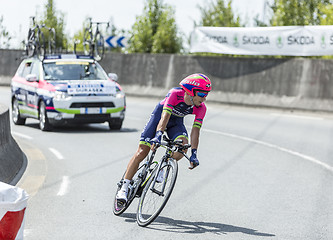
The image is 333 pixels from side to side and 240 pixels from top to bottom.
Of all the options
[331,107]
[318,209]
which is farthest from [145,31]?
[318,209]

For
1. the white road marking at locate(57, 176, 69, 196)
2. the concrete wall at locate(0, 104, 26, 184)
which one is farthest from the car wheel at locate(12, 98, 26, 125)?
the white road marking at locate(57, 176, 69, 196)

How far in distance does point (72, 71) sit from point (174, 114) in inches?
357

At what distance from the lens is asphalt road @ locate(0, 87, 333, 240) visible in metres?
6.34

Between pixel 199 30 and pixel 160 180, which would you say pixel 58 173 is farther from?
pixel 199 30

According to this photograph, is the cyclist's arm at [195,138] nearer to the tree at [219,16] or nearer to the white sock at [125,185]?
the white sock at [125,185]

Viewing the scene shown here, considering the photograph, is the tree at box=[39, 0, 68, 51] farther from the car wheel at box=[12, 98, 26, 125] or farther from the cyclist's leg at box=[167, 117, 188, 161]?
the cyclist's leg at box=[167, 117, 188, 161]

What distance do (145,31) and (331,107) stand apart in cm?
2042

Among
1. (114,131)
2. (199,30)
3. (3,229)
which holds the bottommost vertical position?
(114,131)

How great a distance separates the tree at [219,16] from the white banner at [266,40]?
1182 cm

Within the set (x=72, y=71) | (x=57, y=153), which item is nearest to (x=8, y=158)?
(x=57, y=153)

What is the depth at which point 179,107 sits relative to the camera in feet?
21.7

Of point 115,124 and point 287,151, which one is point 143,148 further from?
point 115,124

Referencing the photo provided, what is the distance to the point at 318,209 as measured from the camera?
7.43 m

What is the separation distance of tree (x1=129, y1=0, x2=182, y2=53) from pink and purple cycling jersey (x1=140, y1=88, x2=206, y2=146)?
31.7m
